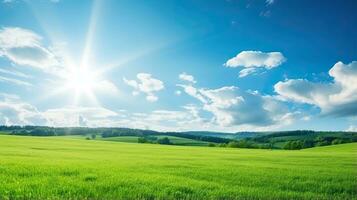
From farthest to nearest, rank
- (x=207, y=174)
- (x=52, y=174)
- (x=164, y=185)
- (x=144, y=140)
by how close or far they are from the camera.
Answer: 1. (x=144, y=140)
2. (x=207, y=174)
3. (x=52, y=174)
4. (x=164, y=185)

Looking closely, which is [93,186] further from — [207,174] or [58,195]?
[207,174]

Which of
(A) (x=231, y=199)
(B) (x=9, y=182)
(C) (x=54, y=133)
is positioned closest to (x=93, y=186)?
(B) (x=9, y=182)

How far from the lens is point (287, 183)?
709 inches

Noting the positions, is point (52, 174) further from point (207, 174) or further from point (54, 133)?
point (54, 133)

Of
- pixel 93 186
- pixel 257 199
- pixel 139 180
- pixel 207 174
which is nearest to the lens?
pixel 257 199

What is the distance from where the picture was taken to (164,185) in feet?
51.5

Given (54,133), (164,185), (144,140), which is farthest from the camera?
(54,133)

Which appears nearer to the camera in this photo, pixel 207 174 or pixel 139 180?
pixel 139 180

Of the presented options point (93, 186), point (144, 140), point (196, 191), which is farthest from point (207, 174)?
point (144, 140)

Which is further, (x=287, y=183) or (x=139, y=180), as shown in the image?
(x=287, y=183)

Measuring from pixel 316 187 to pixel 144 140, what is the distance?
129629mm

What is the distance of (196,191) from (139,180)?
332 centimetres

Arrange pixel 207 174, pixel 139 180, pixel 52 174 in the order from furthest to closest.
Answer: pixel 207 174 < pixel 52 174 < pixel 139 180

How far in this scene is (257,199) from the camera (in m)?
13.8
